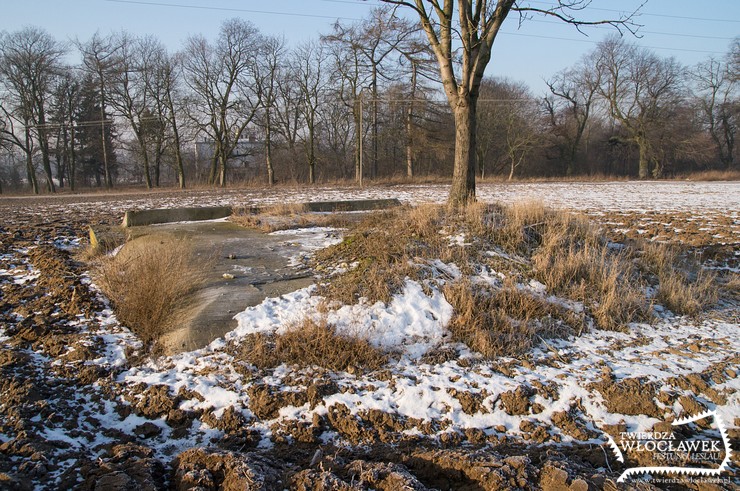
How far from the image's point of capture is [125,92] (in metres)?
34.3

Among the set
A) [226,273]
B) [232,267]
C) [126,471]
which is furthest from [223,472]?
[232,267]

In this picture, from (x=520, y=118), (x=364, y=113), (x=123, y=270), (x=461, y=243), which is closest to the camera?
(x=123, y=270)

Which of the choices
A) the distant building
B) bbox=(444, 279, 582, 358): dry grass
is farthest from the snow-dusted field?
the distant building

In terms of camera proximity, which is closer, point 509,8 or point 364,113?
point 509,8

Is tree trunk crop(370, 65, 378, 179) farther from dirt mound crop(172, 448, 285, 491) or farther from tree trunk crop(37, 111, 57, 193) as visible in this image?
dirt mound crop(172, 448, 285, 491)

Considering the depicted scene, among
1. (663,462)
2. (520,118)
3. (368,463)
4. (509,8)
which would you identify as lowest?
(663,462)

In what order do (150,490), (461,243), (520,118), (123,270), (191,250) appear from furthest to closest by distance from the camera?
(520,118), (191,250), (461,243), (123,270), (150,490)

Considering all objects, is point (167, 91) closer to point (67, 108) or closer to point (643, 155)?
point (67, 108)

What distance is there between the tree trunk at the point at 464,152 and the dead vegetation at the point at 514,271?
61 centimetres

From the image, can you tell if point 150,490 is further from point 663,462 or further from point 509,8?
point 509,8

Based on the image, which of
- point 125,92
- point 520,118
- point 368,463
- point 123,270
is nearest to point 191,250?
point 123,270

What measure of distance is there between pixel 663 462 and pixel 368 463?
1.95 meters

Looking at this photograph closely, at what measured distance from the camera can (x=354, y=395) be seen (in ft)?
11.8

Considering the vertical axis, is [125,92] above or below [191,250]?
above
